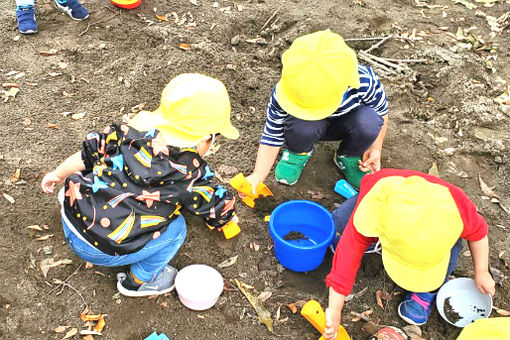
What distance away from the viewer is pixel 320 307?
228 centimetres

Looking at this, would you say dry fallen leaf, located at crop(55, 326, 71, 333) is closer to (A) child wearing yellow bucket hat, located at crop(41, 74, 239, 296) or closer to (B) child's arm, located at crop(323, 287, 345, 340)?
(A) child wearing yellow bucket hat, located at crop(41, 74, 239, 296)

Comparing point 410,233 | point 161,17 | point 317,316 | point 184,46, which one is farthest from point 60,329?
point 161,17

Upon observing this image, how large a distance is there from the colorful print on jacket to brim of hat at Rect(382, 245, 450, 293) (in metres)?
0.84

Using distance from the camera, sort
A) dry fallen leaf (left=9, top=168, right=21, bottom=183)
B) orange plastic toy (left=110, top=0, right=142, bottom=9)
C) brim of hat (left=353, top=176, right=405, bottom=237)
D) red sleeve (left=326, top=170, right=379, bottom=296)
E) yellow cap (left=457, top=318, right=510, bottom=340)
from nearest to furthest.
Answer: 1. yellow cap (left=457, top=318, right=510, bottom=340)
2. brim of hat (left=353, top=176, right=405, bottom=237)
3. red sleeve (left=326, top=170, right=379, bottom=296)
4. dry fallen leaf (left=9, top=168, right=21, bottom=183)
5. orange plastic toy (left=110, top=0, right=142, bottom=9)

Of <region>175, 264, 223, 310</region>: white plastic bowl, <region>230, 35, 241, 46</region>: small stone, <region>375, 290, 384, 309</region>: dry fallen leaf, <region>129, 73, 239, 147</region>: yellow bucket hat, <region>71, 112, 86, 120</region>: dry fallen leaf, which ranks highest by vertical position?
<region>129, 73, 239, 147</region>: yellow bucket hat

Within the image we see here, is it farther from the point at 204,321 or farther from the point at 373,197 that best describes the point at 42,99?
the point at 373,197

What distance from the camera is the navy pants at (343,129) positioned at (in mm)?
2654

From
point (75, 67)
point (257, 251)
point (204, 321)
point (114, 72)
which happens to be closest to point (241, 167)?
point (257, 251)

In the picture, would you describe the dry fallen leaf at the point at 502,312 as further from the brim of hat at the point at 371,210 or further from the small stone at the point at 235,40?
the small stone at the point at 235,40

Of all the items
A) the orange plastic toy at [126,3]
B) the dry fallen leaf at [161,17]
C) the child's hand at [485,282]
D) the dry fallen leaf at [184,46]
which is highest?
the child's hand at [485,282]

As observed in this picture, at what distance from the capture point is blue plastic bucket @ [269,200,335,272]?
2.39 metres

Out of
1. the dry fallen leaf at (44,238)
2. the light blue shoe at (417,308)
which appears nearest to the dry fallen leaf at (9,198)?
the dry fallen leaf at (44,238)

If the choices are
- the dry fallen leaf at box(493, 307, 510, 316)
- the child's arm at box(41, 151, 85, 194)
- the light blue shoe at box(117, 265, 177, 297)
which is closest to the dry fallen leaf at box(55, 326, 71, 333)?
the light blue shoe at box(117, 265, 177, 297)

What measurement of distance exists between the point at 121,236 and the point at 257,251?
0.88 meters
